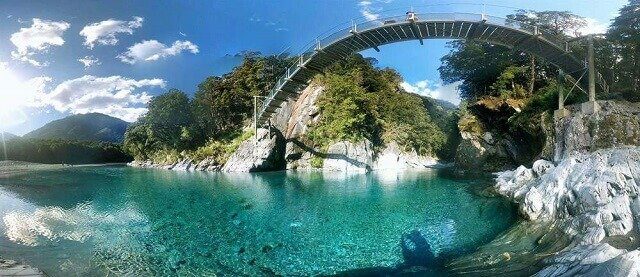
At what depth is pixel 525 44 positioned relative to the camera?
23250mm

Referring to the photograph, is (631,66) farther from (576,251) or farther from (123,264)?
(123,264)

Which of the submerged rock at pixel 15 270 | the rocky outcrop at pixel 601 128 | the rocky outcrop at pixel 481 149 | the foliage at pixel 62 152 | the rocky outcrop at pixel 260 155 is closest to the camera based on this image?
the submerged rock at pixel 15 270

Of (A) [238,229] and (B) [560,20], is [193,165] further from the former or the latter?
(B) [560,20]

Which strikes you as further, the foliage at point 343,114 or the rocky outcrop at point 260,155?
the foliage at point 343,114

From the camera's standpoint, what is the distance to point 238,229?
1166 cm

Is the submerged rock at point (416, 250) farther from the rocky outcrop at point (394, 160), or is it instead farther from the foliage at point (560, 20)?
the foliage at point (560, 20)

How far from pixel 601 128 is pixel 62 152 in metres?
84.4

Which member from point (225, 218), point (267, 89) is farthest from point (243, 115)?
point (225, 218)

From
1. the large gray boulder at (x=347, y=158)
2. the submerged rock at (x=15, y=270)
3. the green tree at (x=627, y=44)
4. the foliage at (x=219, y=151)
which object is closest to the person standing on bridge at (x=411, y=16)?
the green tree at (x=627, y=44)

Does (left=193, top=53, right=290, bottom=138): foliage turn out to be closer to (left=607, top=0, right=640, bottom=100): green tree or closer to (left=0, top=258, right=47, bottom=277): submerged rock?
(left=607, top=0, right=640, bottom=100): green tree

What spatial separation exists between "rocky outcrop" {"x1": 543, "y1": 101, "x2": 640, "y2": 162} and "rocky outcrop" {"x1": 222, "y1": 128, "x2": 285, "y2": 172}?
25537 mm

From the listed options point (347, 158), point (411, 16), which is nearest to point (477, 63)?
point (347, 158)

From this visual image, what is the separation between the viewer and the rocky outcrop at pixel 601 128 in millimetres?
15188

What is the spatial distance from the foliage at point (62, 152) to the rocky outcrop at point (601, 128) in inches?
3190
